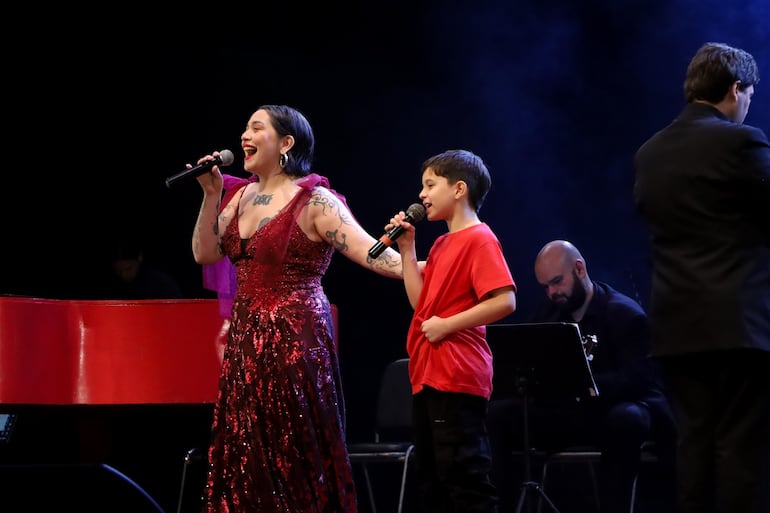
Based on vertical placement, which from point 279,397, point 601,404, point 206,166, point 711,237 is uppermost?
point 206,166

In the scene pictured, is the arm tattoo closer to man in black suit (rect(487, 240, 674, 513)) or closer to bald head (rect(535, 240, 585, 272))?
man in black suit (rect(487, 240, 674, 513))

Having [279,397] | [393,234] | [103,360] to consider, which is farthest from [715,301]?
[103,360]

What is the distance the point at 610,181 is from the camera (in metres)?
5.54

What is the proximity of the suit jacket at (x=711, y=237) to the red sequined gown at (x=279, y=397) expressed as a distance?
3.52 ft

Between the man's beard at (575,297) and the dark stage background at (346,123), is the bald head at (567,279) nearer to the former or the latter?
the man's beard at (575,297)

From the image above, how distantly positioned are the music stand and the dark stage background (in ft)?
4.70

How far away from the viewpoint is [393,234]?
117 inches

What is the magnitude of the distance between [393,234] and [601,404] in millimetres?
1909

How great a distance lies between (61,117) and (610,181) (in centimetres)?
310

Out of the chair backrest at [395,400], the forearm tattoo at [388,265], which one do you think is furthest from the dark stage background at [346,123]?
the forearm tattoo at [388,265]

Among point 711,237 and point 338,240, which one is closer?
point 711,237

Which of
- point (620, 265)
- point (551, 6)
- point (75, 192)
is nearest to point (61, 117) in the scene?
point (75, 192)

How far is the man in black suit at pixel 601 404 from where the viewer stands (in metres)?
4.35

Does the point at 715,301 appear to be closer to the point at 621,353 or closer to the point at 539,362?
the point at 539,362
